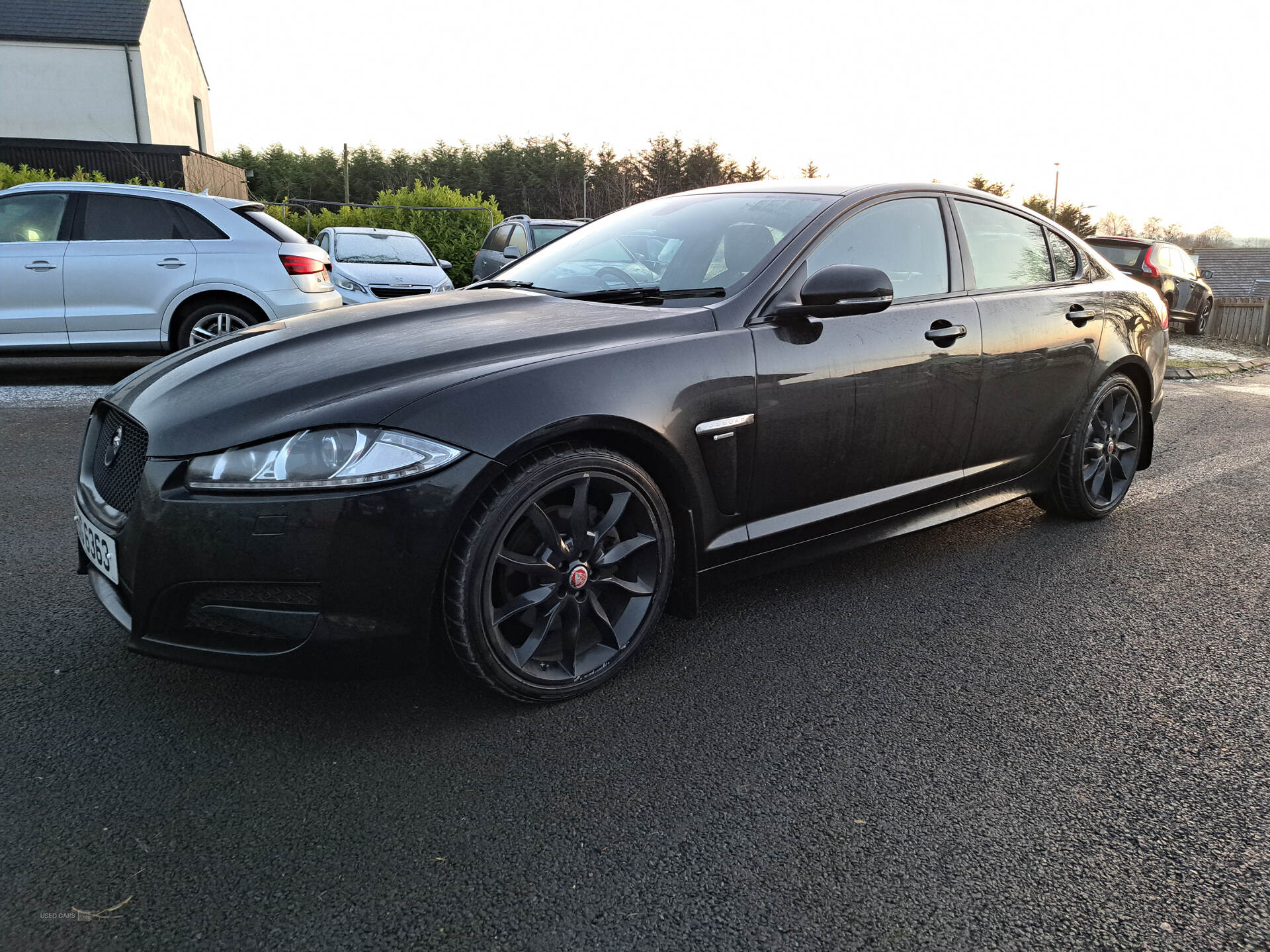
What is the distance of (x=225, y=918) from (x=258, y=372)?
1.48 meters

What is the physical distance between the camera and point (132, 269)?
7.86 meters

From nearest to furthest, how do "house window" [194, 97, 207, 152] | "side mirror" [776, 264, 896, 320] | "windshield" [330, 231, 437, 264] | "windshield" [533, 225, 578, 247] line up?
"side mirror" [776, 264, 896, 320]
"windshield" [330, 231, 437, 264]
"windshield" [533, 225, 578, 247]
"house window" [194, 97, 207, 152]

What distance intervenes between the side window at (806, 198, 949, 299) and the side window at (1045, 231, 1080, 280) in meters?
0.87

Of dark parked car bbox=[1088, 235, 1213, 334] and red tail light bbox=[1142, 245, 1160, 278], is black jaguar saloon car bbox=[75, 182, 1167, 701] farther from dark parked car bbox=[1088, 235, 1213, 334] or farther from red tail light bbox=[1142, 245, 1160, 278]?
red tail light bbox=[1142, 245, 1160, 278]

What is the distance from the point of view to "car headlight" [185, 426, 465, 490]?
90.8 inches

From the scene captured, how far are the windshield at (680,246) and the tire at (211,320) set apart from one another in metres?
4.94

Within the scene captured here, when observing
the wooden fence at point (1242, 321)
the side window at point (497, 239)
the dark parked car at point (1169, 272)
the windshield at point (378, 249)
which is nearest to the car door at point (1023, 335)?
the windshield at point (378, 249)

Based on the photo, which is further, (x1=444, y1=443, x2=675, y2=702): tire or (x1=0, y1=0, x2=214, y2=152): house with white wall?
(x1=0, y1=0, x2=214, y2=152): house with white wall

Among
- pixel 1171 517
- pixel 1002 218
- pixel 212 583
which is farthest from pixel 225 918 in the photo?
pixel 1171 517

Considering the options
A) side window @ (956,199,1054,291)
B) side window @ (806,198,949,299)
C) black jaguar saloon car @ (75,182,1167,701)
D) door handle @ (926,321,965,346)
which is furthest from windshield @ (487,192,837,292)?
side window @ (956,199,1054,291)

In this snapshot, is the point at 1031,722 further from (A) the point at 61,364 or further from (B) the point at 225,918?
(A) the point at 61,364

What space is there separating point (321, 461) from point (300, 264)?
6513 millimetres

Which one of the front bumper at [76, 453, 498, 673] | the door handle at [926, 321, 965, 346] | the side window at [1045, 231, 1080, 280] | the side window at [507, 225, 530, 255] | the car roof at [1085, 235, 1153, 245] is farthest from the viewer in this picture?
the car roof at [1085, 235, 1153, 245]

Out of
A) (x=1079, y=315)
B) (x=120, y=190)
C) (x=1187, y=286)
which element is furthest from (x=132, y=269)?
(x=1187, y=286)
